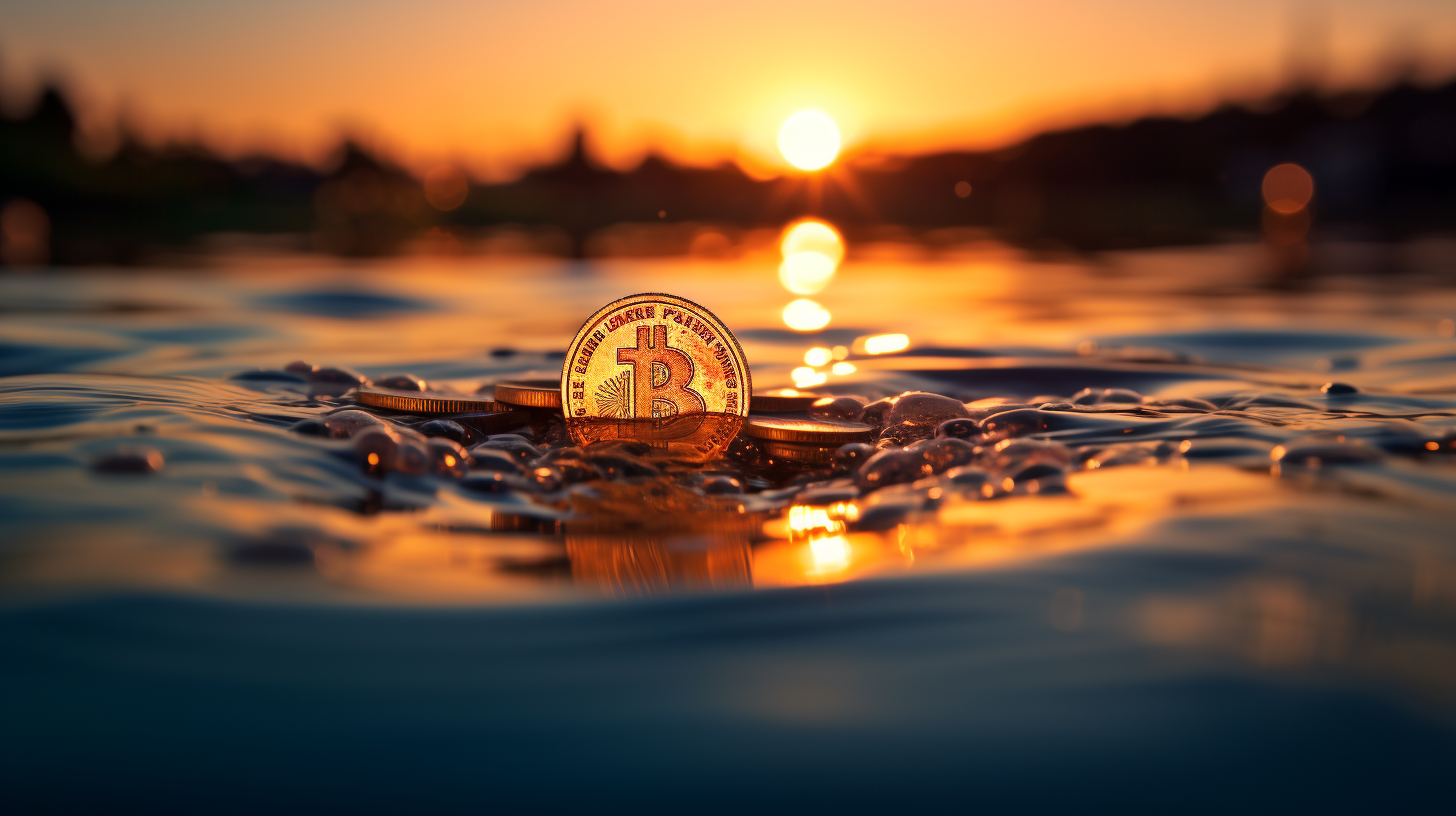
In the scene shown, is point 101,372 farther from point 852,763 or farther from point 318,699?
point 852,763

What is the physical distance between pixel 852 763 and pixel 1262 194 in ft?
154

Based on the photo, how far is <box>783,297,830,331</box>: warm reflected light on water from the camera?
21.2 ft

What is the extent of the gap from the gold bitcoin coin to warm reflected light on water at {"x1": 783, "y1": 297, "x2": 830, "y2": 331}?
11.5 feet

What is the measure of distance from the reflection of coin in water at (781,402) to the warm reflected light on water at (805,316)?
10.1ft

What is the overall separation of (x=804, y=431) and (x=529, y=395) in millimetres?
833

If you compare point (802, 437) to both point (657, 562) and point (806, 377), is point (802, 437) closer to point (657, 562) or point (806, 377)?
point (657, 562)

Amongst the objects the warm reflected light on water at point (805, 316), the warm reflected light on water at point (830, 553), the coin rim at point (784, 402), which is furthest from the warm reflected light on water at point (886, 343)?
the warm reflected light on water at point (830, 553)

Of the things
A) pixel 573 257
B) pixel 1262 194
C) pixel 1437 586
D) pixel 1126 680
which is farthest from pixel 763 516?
pixel 1262 194

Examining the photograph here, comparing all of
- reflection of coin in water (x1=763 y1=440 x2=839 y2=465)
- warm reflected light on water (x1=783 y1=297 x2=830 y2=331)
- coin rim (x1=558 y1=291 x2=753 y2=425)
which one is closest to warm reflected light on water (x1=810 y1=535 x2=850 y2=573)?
reflection of coin in water (x1=763 y1=440 x2=839 y2=465)

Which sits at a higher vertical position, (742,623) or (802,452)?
(802,452)

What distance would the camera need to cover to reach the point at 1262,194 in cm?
4191

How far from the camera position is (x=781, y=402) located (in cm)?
321

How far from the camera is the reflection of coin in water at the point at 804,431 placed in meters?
2.62

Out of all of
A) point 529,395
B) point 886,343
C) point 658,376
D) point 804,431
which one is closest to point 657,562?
point 804,431
